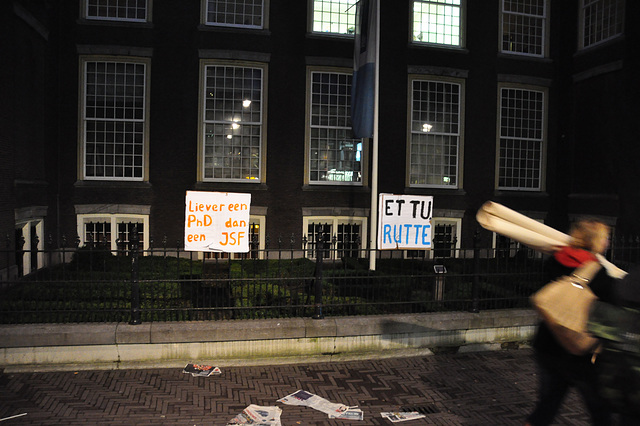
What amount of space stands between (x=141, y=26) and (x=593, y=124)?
1482 centimetres

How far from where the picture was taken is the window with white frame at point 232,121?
1591cm

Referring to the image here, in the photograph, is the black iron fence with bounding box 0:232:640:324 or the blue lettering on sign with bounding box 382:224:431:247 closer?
the black iron fence with bounding box 0:232:640:324

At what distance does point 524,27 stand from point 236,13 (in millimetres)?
9982

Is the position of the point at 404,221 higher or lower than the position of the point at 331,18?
lower

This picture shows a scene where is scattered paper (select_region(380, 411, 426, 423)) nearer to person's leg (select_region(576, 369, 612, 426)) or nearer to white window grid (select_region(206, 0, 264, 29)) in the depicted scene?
person's leg (select_region(576, 369, 612, 426))

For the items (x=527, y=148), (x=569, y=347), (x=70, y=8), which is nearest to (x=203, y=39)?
(x=70, y=8)

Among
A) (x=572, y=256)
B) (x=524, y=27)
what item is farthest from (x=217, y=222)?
(x=524, y=27)

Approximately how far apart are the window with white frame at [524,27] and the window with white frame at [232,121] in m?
8.70

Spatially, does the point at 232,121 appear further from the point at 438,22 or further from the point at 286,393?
the point at 286,393

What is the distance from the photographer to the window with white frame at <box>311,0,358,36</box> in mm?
16359

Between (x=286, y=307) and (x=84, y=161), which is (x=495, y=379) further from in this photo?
(x=84, y=161)

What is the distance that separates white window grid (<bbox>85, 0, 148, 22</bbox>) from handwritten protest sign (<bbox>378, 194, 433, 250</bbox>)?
432 inches

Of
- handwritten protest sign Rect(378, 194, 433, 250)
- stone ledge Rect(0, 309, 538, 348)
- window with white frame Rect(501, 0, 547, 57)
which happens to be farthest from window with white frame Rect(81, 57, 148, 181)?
window with white frame Rect(501, 0, 547, 57)

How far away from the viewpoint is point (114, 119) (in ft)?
50.6
